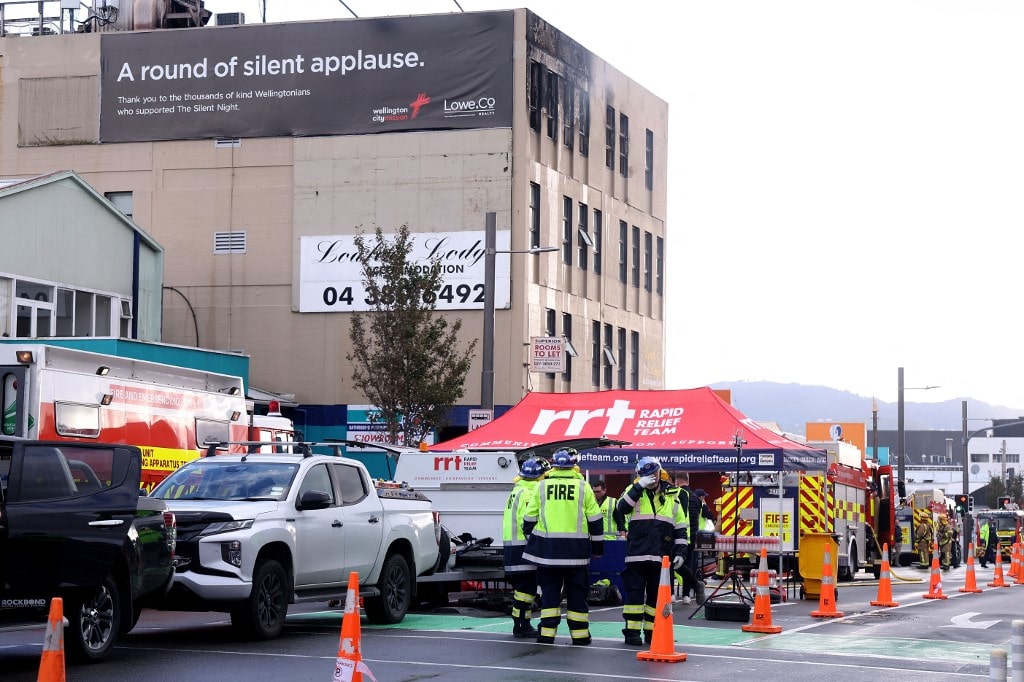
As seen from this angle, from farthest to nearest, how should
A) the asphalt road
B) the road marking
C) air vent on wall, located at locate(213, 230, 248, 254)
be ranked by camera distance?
air vent on wall, located at locate(213, 230, 248, 254)
the road marking
the asphalt road

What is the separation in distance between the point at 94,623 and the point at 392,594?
479 cm

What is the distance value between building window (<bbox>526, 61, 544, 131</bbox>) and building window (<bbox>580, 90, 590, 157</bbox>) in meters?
3.16

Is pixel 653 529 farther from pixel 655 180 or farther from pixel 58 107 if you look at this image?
pixel 655 180

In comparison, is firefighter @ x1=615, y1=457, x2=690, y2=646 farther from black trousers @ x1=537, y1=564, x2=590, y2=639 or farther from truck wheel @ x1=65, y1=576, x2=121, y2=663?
truck wheel @ x1=65, y1=576, x2=121, y2=663

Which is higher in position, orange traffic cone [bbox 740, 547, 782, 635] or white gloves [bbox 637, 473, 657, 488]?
white gloves [bbox 637, 473, 657, 488]

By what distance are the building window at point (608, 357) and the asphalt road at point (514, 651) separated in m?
28.5

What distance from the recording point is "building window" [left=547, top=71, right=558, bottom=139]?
43.7m

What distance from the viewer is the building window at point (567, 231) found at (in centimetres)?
4500

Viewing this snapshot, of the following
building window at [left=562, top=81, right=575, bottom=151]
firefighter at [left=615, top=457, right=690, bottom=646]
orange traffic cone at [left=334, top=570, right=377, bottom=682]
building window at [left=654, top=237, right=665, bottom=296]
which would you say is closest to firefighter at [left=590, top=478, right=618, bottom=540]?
firefighter at [left=615, top=457, right=690, bottom=646]

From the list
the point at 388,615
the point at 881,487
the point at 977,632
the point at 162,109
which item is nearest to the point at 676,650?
the point at 388,615

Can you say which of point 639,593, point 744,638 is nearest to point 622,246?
point 744,638

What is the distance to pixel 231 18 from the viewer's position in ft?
153

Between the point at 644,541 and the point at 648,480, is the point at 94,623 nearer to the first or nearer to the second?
the point at 644,541

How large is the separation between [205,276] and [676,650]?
31.7 meters
